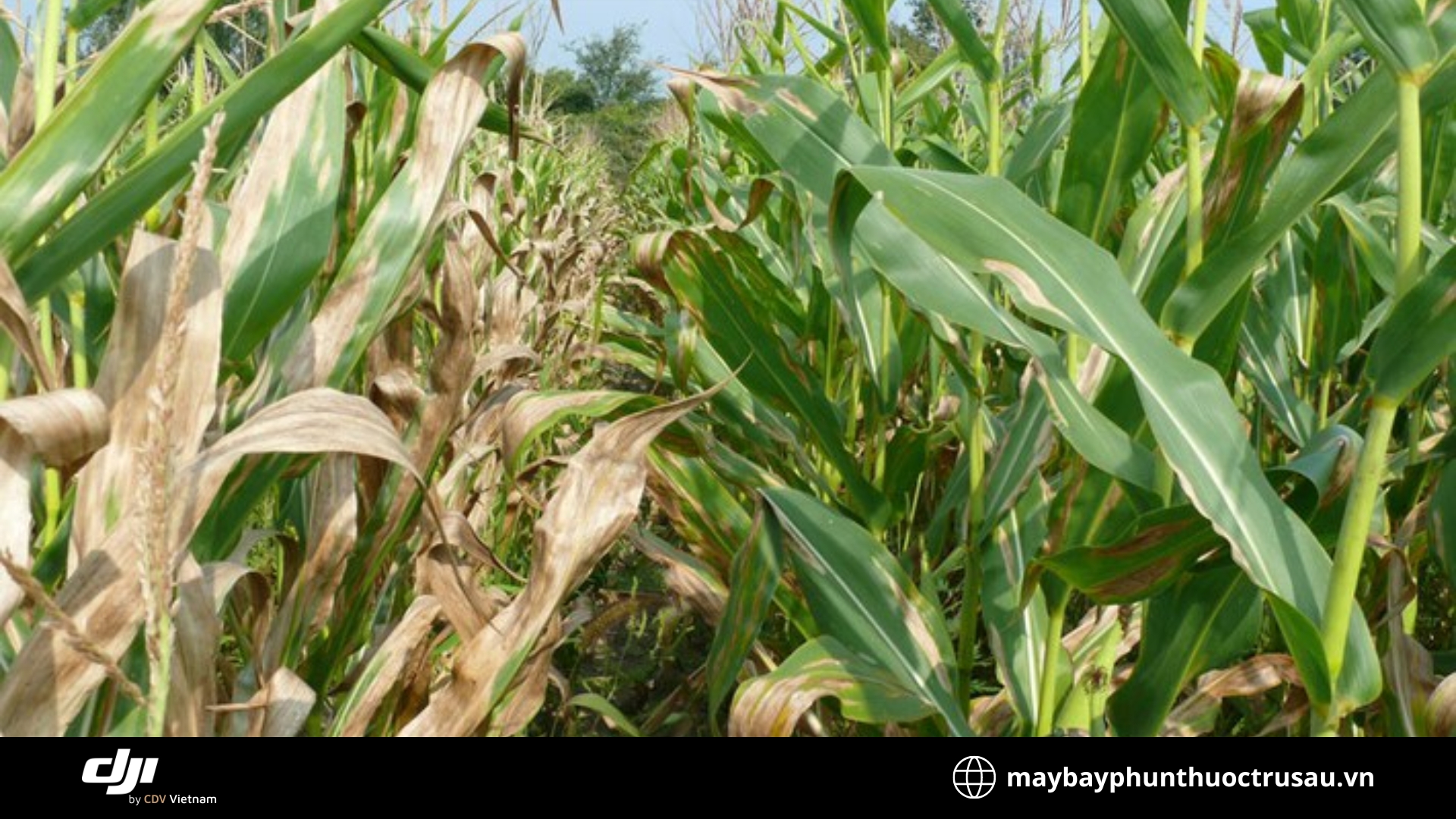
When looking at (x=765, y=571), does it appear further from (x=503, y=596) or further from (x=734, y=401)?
(x=734, y=401)

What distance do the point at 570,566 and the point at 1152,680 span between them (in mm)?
542

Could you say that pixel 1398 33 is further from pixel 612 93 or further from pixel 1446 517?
pixel 612 93

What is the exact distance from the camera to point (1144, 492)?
1104 mm

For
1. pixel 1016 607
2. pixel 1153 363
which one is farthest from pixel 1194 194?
pixel 1016 607

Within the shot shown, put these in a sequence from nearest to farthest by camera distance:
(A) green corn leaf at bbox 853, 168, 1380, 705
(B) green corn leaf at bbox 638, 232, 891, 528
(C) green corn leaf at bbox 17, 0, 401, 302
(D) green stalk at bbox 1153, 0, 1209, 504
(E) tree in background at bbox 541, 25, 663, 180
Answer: (C) green corn leaf at bbox 17, 0, 401, 302, (A) green corn leaf at bbox 853, 168, 1380, 705, (D) green stalk at bbox 1153, 0, 1209, 504, (B) green corn leaf at bbox 638, 232, 891, 528, (E) tree in background at bbox 541, 25, 663, 180

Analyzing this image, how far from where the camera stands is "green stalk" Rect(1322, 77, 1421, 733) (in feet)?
2.87
